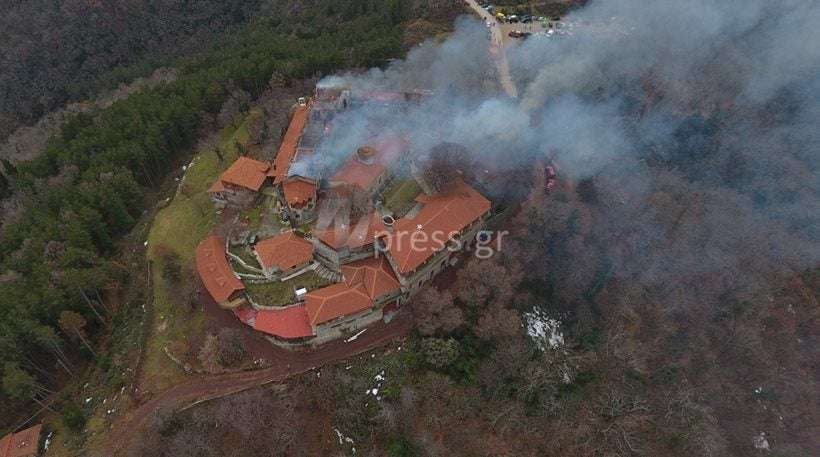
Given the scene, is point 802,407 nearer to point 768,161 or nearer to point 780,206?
point 780,206

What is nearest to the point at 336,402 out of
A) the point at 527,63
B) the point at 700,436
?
the point at 700,436

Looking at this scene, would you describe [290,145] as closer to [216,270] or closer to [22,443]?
[216,270]

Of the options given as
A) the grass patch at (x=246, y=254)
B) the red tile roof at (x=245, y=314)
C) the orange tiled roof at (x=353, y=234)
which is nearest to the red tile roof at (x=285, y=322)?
the red tile roof at (x=245, y=314)

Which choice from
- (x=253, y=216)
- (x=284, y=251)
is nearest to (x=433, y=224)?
(x=284, y=251)

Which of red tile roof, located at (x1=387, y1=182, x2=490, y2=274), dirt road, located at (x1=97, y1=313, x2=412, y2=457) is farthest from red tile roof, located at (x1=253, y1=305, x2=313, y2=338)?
red tile roof, located at (x1=387, y1=182, x2=490, y2=274)

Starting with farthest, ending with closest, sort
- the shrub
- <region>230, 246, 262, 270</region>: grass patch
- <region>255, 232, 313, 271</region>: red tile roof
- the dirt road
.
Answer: <region>230, 246, 262, 270</region>: grass patch < <region>255, 232, 313, 271</region>: red tile roof < the shrub < the dirt road

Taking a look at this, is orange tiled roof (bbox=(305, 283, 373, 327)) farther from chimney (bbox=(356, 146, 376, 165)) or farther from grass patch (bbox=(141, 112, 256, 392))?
chimney (bbox=(356, 146, 376, 165))
